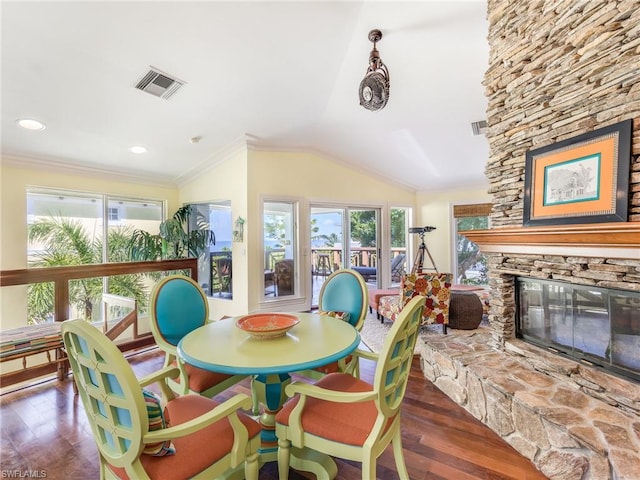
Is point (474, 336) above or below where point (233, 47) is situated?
below

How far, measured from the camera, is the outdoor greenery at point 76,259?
3326mm

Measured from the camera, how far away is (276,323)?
1.89 metres

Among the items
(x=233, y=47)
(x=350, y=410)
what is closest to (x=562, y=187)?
(x=350, y=410)

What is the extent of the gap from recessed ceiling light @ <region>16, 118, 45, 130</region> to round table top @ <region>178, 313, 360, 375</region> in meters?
2.97

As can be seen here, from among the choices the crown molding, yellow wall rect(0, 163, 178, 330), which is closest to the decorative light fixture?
the crown molding

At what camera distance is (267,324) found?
1.88m

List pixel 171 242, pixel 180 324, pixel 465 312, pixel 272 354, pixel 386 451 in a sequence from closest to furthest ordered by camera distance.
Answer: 1. pixel 272 354
2. pixel 386 451
3. pixel 180 324
4. pixel 465 312
5. pixel 171 242

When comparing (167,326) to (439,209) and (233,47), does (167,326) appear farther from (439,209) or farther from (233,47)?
(439,209)

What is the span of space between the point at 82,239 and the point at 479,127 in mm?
5612

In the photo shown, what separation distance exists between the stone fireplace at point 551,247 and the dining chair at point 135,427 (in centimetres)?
168

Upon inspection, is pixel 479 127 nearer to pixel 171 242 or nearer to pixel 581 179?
pixel 581 179

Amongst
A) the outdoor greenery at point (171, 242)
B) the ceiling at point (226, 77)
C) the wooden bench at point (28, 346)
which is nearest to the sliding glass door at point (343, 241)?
the ceiling at point (226, 77)

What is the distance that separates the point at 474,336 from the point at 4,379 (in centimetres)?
417

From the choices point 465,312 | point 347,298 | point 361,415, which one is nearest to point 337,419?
point 361,415
